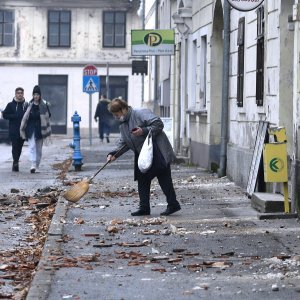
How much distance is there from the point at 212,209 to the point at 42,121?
10541 mm

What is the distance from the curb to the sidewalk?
10mm

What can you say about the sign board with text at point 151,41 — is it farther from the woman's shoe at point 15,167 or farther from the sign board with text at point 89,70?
the sign board with text at point 89,70

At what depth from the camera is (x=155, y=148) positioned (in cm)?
1545

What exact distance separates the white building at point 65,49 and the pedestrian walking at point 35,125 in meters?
34.0

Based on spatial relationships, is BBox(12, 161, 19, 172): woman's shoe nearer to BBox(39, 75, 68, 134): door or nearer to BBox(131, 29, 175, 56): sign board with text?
BBox(131, 29, 175, 56): sign board with text

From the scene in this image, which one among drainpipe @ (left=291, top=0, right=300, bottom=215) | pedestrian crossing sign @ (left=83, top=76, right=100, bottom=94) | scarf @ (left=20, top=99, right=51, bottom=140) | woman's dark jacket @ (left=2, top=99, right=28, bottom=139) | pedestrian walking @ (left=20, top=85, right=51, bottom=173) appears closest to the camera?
drainpipe @ (left=291, top=0, right=300, bottom=215)

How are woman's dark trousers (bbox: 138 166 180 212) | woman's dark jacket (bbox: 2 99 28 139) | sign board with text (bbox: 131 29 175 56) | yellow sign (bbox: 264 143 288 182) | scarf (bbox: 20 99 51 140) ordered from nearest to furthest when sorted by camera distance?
yellow sign (bbox: 264 143 288 182), woman's dark trousers (bbox: 138 166 180 212), scarf (bbox: 20 99 51 140), woman's dark jacket (bbox: 2 99 28 139), sign board with text (bbox: 131 29 175 56)

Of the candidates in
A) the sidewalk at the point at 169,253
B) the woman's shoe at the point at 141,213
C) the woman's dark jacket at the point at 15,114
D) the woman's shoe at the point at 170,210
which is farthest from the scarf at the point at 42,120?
the woman's shoe at the point at 170,210

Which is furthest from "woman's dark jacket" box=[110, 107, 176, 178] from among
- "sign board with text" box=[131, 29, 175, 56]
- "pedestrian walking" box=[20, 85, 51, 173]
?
"sign board with text" box=[131, 29, 175, 56]

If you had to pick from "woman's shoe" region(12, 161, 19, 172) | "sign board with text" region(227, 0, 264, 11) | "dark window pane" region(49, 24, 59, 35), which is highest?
"dark window pane" region(49, 24, 59, 35)

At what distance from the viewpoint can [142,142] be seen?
51.0ft

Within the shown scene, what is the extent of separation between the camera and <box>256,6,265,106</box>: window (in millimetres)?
18406

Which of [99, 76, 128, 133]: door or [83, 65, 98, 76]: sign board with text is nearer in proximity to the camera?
[83, 65, 98, 76]: sign board with text

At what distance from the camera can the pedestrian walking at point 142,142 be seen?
608 inches
